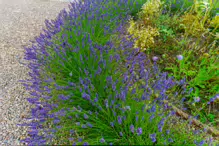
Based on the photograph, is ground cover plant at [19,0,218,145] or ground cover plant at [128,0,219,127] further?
ground cover plant at [128,0,219,127]

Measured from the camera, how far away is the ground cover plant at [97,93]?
1.30 meters

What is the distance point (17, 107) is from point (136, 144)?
56.2 inches

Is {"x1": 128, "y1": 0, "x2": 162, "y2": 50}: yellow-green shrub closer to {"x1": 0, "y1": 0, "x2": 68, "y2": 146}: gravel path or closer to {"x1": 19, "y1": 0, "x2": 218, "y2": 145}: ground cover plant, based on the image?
{"x1": 19, "y1": 0, "x2": 218, "y2": 145}: ground cover plant

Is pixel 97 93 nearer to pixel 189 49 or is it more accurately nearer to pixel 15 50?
pixel 189 49

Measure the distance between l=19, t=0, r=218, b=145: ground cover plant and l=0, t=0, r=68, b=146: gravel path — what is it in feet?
0.75

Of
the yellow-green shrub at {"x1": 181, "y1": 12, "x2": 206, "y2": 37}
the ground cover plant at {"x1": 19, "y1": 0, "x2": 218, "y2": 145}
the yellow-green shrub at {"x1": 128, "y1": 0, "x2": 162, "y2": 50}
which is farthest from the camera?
the yellow-green shrub at {"x1": 181, "y1": 12, "x2": 206, "y2": 37}

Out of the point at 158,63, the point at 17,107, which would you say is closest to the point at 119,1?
the point at 158,63

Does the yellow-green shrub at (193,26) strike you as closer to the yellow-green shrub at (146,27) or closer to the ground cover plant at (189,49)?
the ground cover plant at (189,49)

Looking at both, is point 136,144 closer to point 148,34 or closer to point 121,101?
point 121,101

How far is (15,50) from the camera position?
9.84 feet

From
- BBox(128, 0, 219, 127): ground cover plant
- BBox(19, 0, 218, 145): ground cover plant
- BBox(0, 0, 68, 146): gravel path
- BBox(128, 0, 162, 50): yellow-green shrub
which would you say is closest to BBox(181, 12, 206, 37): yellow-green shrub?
BBox(128, 0, 219, 127): ground cover plant

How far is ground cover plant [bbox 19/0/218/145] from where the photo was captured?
1.30m

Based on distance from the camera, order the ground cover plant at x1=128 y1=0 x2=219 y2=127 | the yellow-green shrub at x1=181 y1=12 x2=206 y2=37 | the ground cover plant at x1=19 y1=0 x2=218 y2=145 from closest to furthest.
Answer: the ground cover plant at x1=19 y1=0 x2=218 y2=145 → the ground cover plant at x1=128 y1=0 x2=219 y2=127 → the yellow-green shrub at x1=181 y1=12 x2=206 y2=37

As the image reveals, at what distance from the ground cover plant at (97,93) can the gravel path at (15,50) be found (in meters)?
0.23
